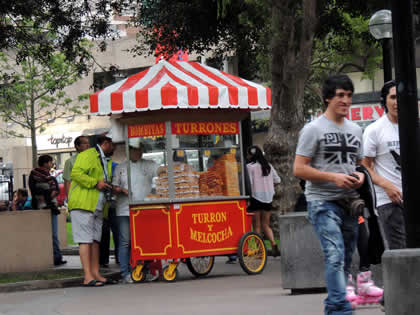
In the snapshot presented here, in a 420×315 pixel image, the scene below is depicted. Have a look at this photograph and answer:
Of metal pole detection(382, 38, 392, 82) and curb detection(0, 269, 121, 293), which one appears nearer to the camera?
curb detection(0, 269, 121, 293)

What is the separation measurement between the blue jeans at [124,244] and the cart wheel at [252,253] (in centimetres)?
156

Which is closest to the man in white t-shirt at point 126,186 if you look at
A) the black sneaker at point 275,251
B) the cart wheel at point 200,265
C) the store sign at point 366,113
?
the cart wheel at point 200,265

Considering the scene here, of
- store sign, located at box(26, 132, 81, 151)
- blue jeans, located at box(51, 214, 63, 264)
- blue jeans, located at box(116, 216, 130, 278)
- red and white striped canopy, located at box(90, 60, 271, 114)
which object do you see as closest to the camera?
red and white striped canopy, located at box(90, 60, 271, 114)

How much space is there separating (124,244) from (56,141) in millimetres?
43088

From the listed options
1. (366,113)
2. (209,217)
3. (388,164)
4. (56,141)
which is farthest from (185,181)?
(56,141)

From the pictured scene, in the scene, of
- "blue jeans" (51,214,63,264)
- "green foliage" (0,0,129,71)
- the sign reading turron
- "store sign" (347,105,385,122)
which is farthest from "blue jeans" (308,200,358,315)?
"store sign" (347,105,385,122)

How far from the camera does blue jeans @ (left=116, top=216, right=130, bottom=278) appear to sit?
12.1m

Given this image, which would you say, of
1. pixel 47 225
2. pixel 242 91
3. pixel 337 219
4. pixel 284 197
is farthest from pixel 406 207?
pixel 284 197

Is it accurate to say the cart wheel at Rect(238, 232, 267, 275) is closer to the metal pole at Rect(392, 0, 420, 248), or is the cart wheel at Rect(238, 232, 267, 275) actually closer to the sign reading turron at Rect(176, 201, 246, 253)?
the sign reading turron at Rect(176, 201, 246, 253)

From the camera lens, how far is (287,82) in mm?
16234

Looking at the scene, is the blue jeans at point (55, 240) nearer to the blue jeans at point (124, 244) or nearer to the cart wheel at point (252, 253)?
the blue jeans at point (124, 244)

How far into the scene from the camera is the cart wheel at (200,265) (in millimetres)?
12276

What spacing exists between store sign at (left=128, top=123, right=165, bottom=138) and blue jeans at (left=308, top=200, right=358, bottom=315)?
6056mm

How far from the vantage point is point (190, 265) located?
12.2 meters
